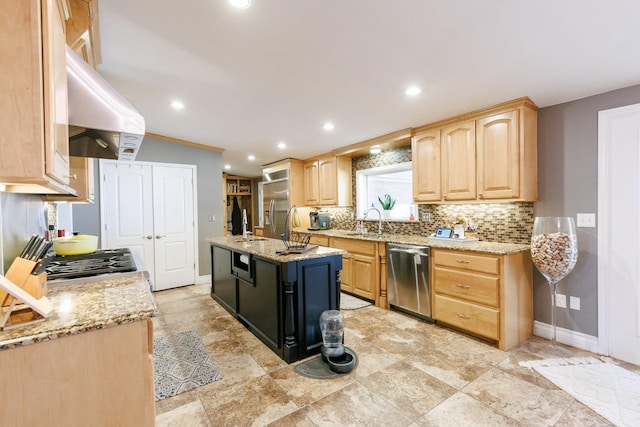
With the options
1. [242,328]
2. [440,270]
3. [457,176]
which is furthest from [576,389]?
[242,328]

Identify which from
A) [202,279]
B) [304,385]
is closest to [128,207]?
[202,279]

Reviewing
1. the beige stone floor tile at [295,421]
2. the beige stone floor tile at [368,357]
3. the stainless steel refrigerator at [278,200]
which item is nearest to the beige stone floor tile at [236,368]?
the beige stone floor tile at [295,421]

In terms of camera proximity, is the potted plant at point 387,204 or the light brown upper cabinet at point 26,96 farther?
the potted plant at point 387,204

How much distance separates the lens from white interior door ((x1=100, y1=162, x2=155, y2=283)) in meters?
4.11

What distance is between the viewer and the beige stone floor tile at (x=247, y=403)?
5.54 feet

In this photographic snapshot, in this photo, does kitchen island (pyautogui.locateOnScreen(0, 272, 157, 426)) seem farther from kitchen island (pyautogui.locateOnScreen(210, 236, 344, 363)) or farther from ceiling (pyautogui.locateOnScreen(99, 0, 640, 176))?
ceiling (pyautogui.locateOnScreen(99, 0, 640, 176))

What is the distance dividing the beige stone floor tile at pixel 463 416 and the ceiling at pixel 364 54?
2.30m

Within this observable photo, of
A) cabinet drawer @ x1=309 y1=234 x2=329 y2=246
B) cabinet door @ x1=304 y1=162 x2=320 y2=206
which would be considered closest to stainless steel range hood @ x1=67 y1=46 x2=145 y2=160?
cabinet drawer @ x1=309 y1=234 x2=329 y2=246

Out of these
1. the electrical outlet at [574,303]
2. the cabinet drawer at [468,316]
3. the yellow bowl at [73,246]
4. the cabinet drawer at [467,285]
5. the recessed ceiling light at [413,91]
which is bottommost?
the cabinet drawer at [468,316]

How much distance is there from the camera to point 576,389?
1.92 meters

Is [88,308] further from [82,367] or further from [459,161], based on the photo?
[459,161]

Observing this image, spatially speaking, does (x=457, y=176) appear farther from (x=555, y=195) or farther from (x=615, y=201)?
(x=615, y=201)

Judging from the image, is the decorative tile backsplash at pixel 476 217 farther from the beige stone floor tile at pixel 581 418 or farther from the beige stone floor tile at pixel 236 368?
the beige stone floor tile at pixel 236 368

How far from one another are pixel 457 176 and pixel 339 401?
2469 mm
